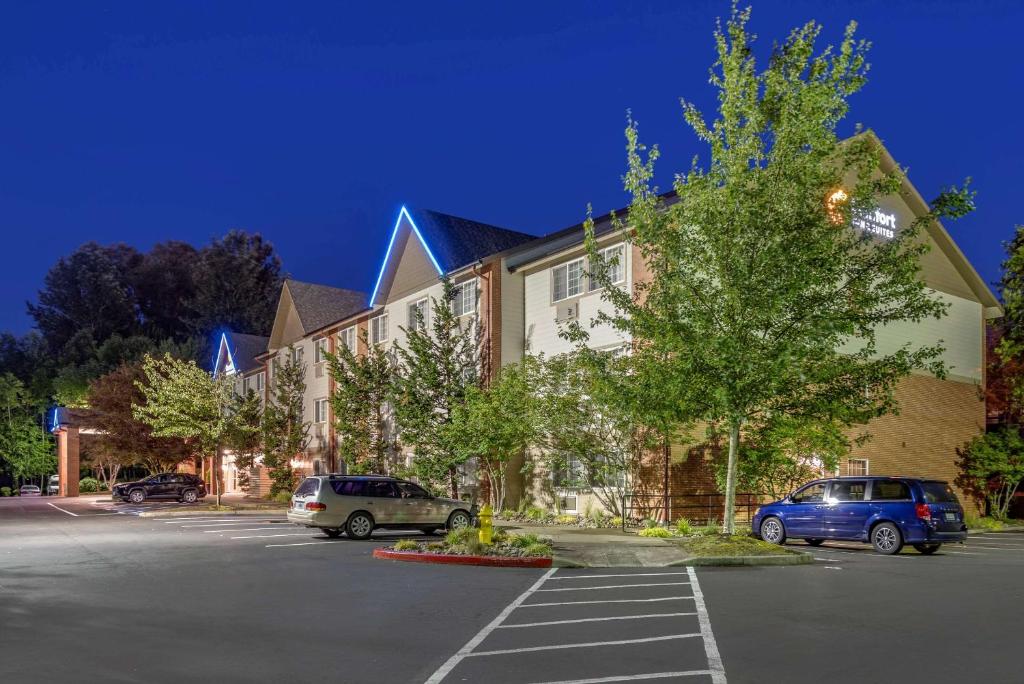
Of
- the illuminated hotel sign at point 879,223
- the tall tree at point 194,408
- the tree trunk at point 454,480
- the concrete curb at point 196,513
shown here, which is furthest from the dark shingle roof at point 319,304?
the illuminated hotel sign at point 879,223

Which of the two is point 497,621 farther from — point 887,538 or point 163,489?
point 163,489

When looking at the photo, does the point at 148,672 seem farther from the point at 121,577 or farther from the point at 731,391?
the point at 731,391

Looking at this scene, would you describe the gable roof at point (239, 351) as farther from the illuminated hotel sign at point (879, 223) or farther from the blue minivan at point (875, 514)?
the blue minivan at point (875, 514)

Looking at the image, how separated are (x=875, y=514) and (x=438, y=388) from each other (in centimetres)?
1570

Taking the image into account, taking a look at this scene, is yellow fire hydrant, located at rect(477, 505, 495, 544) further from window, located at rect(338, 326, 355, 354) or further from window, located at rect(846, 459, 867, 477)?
window, located at rect(338, 326, 355, 354)

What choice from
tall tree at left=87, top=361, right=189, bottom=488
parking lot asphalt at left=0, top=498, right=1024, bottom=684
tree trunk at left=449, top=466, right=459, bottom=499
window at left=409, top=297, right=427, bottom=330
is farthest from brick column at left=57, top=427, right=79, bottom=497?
parking lot asphalt at left=0, top=498, right=1024, bottom=684

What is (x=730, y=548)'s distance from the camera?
17359 millimetres

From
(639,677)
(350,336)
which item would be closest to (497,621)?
(639,677)

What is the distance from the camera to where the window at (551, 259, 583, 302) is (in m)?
28.5

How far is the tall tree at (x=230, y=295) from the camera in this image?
8325 cm

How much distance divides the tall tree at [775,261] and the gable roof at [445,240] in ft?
48.4

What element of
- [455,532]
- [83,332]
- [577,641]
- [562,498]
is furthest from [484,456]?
[83,332]

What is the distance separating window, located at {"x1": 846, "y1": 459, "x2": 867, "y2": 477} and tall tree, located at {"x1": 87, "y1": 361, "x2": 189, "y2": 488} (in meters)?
35.3

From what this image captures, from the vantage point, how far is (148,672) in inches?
305
